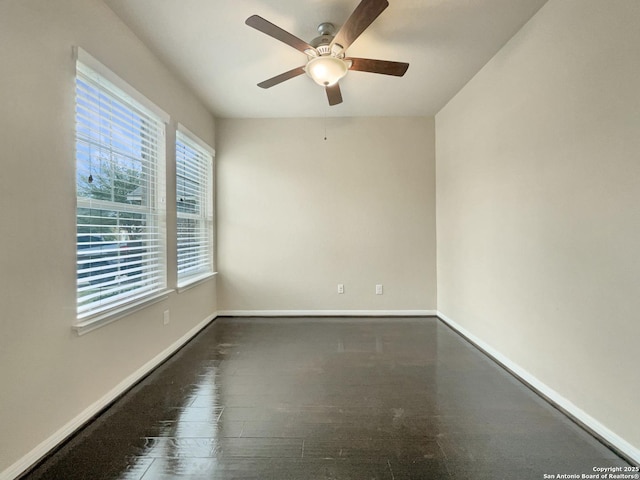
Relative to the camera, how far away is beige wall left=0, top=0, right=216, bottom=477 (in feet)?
4.39

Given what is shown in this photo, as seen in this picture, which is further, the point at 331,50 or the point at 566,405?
the point at 331,50

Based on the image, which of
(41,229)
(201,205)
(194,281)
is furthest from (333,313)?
(41,229)

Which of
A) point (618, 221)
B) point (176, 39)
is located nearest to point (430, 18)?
point (618, 221)

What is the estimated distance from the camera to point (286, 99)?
3279 millimetres

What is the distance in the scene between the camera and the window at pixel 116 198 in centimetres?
179

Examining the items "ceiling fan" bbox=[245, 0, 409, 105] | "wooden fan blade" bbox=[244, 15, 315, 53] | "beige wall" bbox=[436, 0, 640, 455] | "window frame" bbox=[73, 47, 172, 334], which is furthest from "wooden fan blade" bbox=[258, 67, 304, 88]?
"beige wall" bbox=[436, 0, 640, 455]

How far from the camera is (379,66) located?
2174mm

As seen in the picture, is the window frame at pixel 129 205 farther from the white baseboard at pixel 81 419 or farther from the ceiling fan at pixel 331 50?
the ceiling fan at pixel 331 50

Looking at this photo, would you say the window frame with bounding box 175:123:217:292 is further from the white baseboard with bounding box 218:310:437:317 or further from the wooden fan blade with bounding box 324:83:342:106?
the wooden fan blade with bounding box 324:83:342:106

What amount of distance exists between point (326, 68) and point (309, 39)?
0.34m

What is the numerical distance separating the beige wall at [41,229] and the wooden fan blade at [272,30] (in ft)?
3.29

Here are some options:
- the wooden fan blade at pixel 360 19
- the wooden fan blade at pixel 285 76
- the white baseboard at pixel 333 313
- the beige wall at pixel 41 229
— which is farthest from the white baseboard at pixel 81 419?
the wooden fan blade at pixel 360 19

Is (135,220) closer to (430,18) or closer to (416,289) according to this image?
(430,18)

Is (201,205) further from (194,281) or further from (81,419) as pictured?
(81,419)
